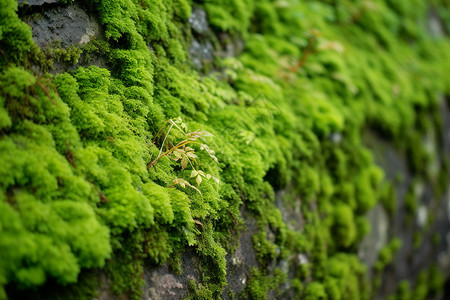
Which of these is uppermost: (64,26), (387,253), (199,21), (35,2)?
(35,2)

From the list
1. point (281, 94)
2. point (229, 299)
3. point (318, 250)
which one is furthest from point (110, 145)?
point (318, 250)

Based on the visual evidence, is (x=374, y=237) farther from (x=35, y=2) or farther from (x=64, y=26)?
(x=35, y=2)

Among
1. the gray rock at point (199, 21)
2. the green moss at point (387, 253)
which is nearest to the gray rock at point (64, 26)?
the gray rock at point (199, 21)

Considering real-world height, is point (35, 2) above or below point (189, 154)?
above

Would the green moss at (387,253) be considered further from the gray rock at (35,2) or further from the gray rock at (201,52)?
the gray rock at (35,2)

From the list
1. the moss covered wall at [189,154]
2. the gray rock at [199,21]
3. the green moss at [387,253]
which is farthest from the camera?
the green moss at [387,253]

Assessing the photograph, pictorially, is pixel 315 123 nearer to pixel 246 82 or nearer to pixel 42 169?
pixel 246 82

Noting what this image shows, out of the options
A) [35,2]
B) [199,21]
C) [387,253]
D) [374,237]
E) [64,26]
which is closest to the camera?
[35,2]

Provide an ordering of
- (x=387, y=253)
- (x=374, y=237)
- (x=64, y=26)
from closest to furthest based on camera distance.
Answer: (x=64, y=26) < (x=374, y=237) < (x=387, y=253)

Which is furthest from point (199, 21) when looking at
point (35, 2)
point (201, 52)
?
point (35, 2)
